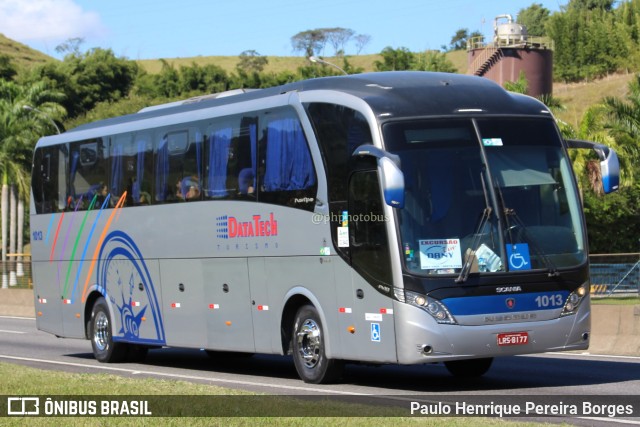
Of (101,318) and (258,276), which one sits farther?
(101,318)

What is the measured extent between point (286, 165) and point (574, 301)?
427cm

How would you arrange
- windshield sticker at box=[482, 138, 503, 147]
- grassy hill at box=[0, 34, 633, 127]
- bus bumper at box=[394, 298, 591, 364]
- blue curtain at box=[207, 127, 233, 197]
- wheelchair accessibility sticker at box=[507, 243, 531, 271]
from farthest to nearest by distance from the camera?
grassy hill at box=[0, 34, 633, 127] < blue curtain at box=[207, 127, 233, 197] < windshield sticker at box=[482, 138, 503, 147] < wheelchair accessibility sticker at box=[507, 243, 531, 271] < bus bumper at box=[394, 298, 591, 364]

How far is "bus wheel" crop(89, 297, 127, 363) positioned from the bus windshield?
9.01m

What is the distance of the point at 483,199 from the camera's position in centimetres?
1365

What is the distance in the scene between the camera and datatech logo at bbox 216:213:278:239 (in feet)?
52.6

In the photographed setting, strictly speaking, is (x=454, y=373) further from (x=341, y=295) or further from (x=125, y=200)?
(x=125, y=200)

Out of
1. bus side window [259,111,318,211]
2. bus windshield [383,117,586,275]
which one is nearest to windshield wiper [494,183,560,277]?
bus windshield [383,117,586,275]

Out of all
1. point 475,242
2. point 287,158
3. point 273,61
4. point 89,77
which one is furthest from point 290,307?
point 273,61

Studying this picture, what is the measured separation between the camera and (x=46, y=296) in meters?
23.0

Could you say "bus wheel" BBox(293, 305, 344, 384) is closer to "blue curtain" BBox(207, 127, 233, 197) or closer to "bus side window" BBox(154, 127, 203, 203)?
"blue curtain" BBox(207, 127, 233, 197)

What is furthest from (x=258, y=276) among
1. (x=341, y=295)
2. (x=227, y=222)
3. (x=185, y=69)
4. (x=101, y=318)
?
(x=185, y=69)

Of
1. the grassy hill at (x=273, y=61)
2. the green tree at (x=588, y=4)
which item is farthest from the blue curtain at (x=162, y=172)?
the grassy hill at (x=273, y=61)

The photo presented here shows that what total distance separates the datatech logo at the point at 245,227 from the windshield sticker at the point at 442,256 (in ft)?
10.3

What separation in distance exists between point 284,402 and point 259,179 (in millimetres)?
4957
